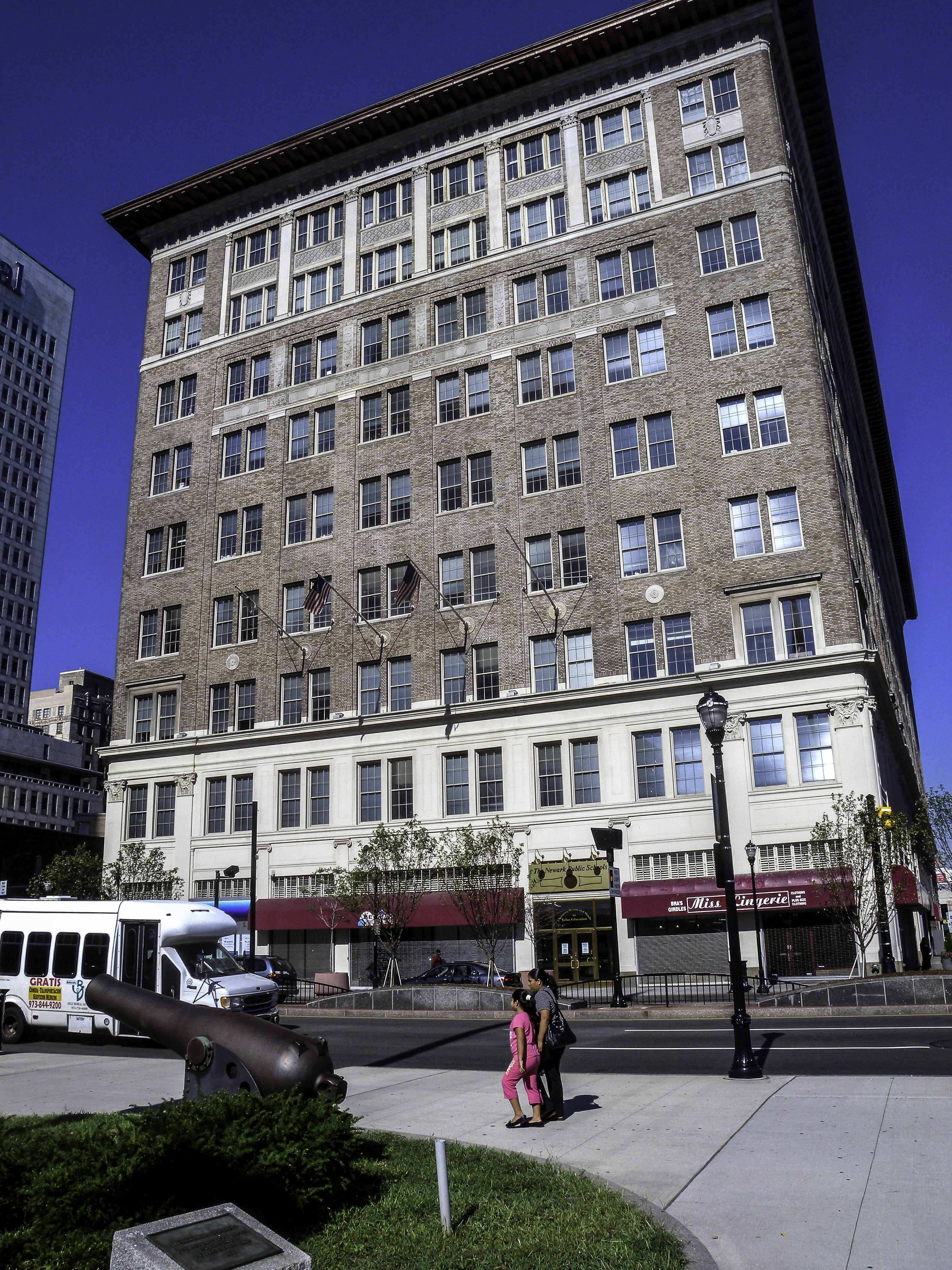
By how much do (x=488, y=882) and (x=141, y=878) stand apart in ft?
60.5

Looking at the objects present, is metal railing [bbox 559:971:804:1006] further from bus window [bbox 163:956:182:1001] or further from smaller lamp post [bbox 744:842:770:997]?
bus window [bbox 163:956:182:1001]

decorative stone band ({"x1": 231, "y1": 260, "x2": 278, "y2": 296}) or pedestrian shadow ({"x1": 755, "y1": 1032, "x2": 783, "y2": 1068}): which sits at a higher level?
decorative stone band ({"x1": 231, "y1": 260, "x2": 278, "y2": 296})

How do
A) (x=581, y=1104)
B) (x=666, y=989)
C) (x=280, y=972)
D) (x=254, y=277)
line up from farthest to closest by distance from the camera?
(x=254, y=277) → (x=280, y=972) → (x=666, y=989) → (x=581, y=1104)

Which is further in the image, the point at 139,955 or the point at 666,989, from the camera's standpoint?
the point at 666,989

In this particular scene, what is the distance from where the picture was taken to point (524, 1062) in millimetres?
12117

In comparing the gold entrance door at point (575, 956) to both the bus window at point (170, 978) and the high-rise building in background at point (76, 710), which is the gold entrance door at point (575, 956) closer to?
the bus window at point (170, 978)

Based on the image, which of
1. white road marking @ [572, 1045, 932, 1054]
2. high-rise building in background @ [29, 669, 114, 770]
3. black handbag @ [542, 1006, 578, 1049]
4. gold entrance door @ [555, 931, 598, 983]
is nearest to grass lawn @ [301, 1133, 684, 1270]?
black handbag @ [542, 1006, 578, 1049]

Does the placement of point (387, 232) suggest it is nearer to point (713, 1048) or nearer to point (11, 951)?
point (11, 951)

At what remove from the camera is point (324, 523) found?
51.6 meters

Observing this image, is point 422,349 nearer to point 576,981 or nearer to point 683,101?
point 683,101

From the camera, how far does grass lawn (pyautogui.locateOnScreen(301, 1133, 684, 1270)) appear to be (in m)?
7.29

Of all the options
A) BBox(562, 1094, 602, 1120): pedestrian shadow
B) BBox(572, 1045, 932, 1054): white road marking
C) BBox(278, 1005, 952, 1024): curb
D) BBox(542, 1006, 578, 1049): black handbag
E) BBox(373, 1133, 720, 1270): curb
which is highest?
BBox(542, 1006, 578, 1049): black handbag

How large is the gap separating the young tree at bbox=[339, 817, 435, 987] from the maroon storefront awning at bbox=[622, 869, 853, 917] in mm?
8814

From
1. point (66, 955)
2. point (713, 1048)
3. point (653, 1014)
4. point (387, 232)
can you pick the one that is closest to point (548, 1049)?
point (713, 1048)
